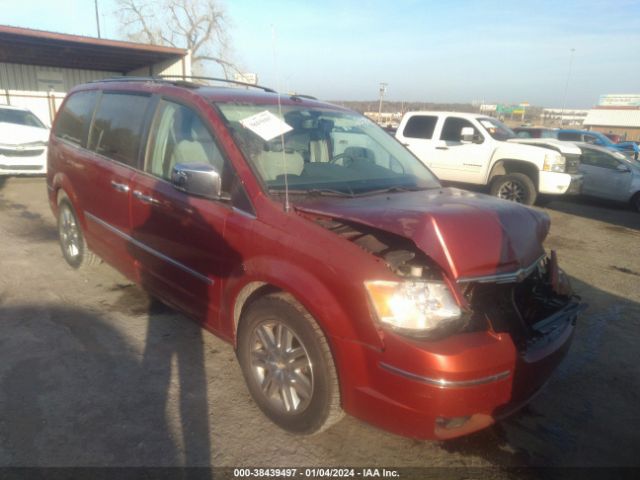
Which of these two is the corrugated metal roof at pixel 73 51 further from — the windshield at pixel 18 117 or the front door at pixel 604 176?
the front door at pixel 604 176

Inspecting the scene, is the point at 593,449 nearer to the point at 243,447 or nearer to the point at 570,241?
the point at 243,447

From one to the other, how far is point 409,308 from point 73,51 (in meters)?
17.0

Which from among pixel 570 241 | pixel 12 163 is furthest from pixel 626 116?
pixel 12 163

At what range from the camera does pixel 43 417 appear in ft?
8.55

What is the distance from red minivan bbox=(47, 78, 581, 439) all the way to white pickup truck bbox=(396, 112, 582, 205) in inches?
255

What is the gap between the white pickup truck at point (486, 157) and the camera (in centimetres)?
914

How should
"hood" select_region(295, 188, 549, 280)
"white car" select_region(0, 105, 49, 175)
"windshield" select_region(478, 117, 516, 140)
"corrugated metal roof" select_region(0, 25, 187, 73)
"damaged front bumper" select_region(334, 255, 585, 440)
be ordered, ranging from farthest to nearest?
"corrugated metal roof" select_region(0, 25, 187, 73) < "windshield" select_region(478, 117, 516, 140) < "white car" select_region(0, 105, 49, 175) < "hood" select_region(295, 188, 549, 280) < "damaged front bumper" select_region(334, 255, 585, 440)

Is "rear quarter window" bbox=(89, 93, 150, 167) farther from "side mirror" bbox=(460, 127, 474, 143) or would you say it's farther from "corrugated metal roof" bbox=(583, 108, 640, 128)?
"corrugated metal roof" bbox=(583, 108, 640, 128)

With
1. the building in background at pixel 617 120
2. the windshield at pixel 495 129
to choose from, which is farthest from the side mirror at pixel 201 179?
the building in background at pixel 617 120

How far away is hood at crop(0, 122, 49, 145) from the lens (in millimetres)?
9562

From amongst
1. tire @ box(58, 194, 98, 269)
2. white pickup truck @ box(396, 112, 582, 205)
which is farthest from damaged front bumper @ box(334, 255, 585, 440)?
white pickup truck @ box(396, 112, 582, 205)

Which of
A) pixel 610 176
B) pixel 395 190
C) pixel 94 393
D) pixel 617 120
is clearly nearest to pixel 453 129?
pixel 610 176

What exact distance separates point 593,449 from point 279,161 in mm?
2476

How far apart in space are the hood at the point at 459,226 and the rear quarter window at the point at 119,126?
1.80 metres
